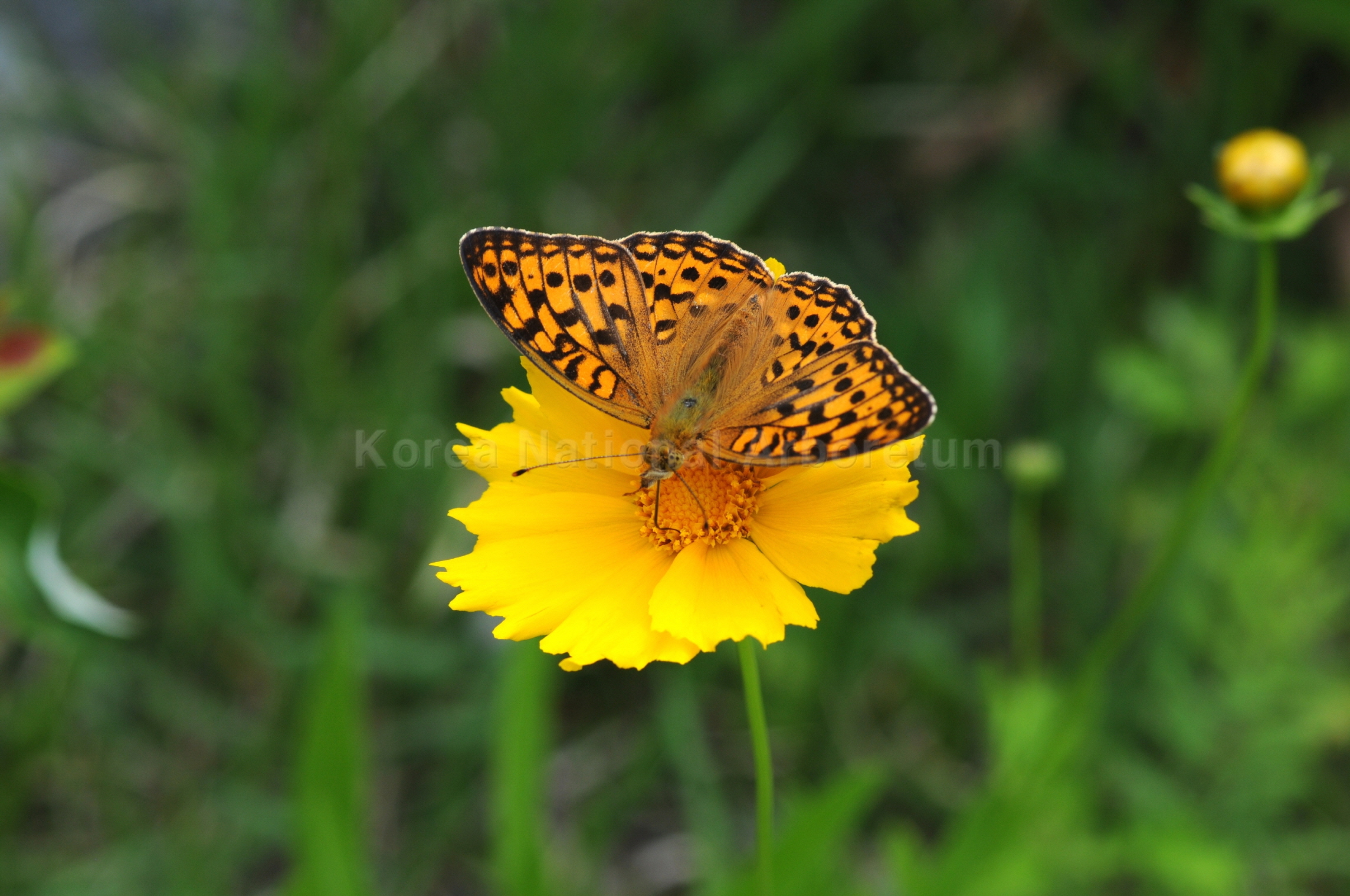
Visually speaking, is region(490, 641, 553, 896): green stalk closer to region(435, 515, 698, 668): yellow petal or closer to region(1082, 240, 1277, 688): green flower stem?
region(435, 515, 698, 668): yellow petal

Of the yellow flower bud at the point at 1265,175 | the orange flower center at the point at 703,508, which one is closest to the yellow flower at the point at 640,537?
the orange flower center at the point at 703,508

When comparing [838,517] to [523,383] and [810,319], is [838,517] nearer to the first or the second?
[810,319]

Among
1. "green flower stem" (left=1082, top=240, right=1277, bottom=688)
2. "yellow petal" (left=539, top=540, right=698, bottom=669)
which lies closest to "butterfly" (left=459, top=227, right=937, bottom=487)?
"yellow petal" (left=539, top=540, right=698, bottom=669)

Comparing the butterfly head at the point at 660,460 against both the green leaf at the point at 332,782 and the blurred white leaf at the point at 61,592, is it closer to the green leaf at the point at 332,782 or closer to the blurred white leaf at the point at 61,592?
the green leaf at the point at 332,782

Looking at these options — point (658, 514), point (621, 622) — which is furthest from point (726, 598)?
point (658, 514)

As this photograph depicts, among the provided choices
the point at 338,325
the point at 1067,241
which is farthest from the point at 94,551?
the point at 1067,241

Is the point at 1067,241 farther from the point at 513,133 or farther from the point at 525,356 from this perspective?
the point at 525,356

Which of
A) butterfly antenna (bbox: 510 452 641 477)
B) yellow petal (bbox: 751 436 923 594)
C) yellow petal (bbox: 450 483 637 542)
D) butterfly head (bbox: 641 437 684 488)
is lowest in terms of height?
yellow petal (bbox: 751 436 923 594)
